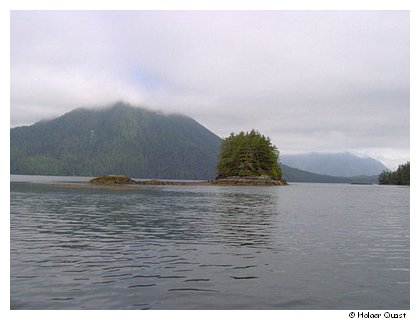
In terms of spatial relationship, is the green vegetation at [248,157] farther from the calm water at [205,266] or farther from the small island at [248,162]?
the calm water at [205,266]

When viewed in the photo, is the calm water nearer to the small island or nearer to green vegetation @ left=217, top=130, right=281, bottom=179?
the small island

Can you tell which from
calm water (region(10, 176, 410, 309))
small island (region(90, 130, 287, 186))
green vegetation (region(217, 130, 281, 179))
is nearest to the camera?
calm water (region(10, 176, 410, 309))

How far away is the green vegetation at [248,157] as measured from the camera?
584ft

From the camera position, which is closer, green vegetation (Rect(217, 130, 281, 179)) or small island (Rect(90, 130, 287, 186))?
small island (Rect(90, 130, 287, 186))

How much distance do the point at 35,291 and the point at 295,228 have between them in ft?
74.6

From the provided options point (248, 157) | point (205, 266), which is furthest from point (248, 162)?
point (205, 266)

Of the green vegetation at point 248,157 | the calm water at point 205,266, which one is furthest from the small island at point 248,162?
the calm water at point 205,266

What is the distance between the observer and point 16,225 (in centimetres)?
3120

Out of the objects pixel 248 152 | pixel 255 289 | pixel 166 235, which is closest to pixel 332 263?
pixel 255 289

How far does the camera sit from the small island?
17325 centimetres

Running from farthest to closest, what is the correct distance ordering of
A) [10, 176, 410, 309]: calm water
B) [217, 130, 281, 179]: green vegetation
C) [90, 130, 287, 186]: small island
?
→ 1. [217, 130, 281, 179]: green vegetation
2. [90, 130, 287, 186]: small island
3. [10, 176, 410, 309]: calm water

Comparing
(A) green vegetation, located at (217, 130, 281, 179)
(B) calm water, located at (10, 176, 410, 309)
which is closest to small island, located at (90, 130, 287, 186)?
(A) green vegetation, located at (217, 130, 281, 179)
